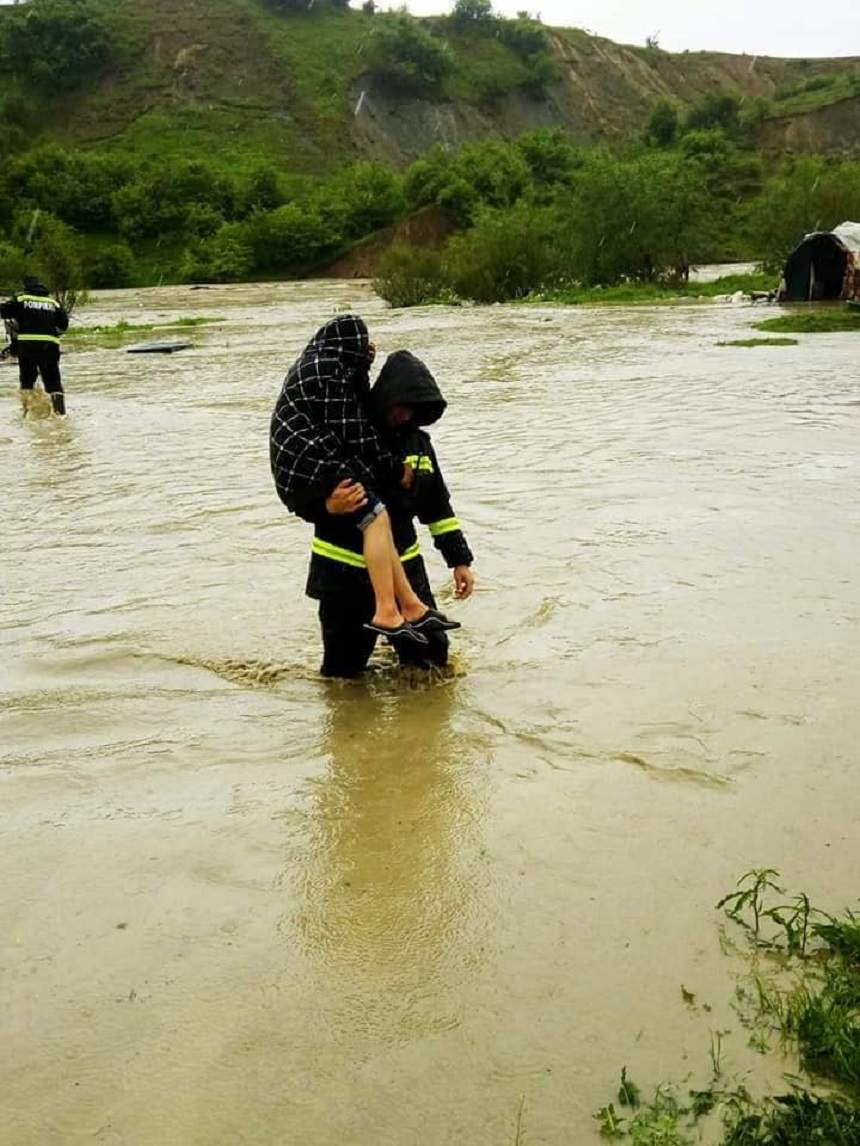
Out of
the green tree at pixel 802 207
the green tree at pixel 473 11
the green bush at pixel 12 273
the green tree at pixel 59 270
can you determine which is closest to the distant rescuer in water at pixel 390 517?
the green tree at pixel 59 270

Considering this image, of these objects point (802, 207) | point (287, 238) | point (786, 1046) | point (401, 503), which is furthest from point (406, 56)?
point (786, 1046)

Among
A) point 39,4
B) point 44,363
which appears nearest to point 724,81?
point 39,4

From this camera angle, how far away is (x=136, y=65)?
8875cm

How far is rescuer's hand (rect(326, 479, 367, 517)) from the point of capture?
382 centimetres

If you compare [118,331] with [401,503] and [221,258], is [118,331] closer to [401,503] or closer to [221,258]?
[401,503]

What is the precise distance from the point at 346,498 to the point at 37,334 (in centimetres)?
1052

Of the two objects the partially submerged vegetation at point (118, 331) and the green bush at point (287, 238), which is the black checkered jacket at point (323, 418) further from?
the green bush at point (287, 238)

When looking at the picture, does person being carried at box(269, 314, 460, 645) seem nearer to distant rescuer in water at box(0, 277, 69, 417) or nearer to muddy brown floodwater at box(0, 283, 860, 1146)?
muddy brown floodwater at box(0, 283, 860, 1146)

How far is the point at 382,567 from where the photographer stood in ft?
12.8

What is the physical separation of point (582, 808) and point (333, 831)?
0.77 meters

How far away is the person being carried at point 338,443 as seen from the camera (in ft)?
12.7

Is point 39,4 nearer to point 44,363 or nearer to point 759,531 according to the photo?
point 44,363

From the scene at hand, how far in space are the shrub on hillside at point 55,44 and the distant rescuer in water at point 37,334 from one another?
283ft

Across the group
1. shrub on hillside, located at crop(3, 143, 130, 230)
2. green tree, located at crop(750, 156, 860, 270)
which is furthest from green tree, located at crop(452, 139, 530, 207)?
green tree, located at crop(750, 156, 860, 270)
